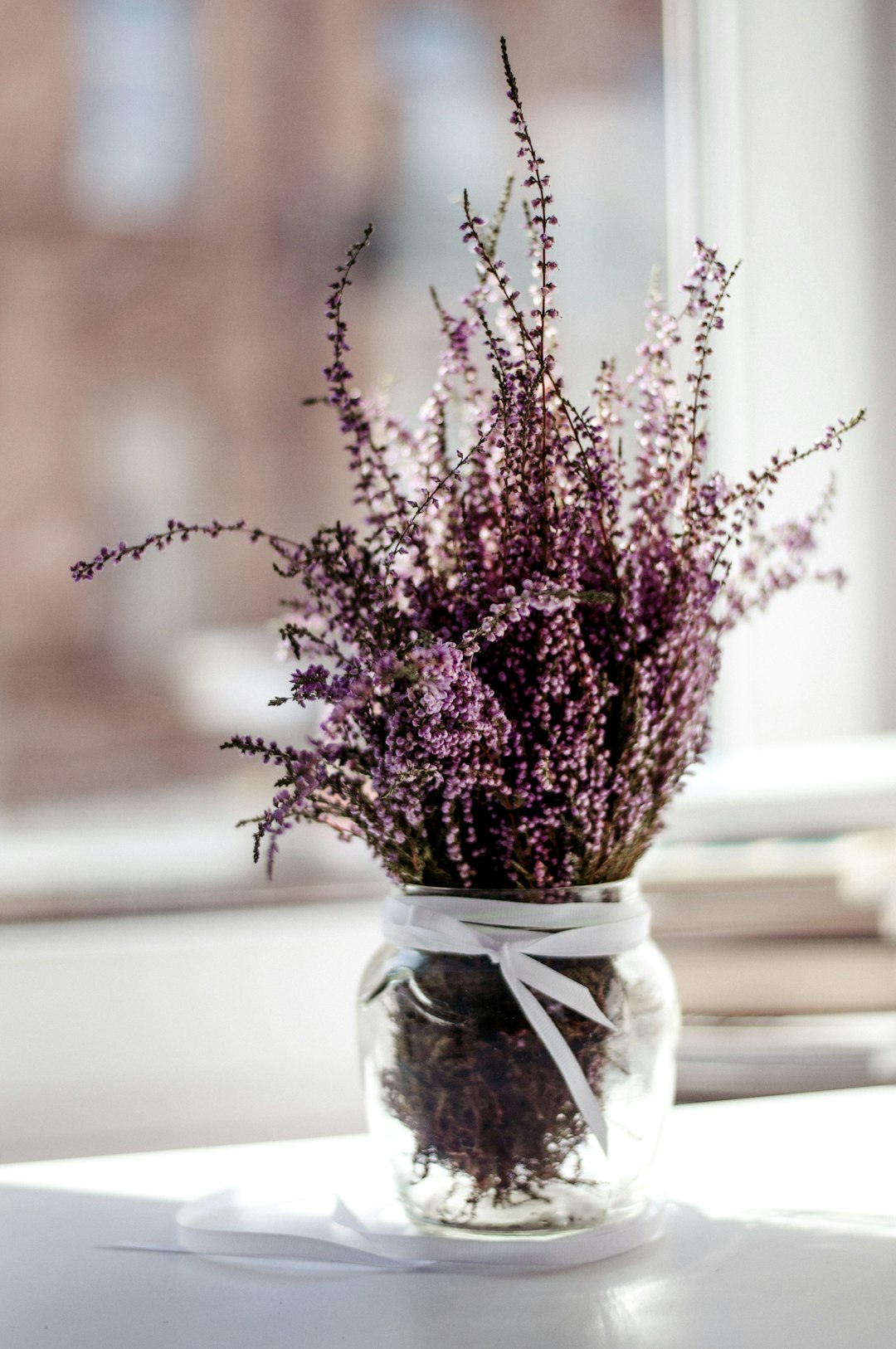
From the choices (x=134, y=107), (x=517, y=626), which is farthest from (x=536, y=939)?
(x=134, y=107)

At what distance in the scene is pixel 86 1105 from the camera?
1.01 m

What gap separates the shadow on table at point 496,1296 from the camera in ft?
2.04

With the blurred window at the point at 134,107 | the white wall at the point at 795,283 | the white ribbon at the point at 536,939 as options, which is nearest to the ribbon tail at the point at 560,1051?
the white ribbon at the point at 536,939

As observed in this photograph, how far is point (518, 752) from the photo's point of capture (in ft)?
2.26

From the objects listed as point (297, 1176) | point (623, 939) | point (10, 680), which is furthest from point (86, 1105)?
point (623, 939)

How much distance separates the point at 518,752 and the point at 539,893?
8cm

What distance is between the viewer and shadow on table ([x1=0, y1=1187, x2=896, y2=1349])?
622 mm

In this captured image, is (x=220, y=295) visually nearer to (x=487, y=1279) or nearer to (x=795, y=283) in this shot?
(x=795, y=283)

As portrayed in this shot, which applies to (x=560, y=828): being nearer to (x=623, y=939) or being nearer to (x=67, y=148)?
(x=623, y=939)

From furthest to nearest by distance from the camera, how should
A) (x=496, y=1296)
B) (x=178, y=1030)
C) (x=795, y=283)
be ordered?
1. (x=795, y=283)
2. (x=178, y=1030)
3. (x=496, y=1296)

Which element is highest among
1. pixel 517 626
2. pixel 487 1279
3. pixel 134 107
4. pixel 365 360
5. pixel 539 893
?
pixel 134 107

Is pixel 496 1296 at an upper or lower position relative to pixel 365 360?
lower

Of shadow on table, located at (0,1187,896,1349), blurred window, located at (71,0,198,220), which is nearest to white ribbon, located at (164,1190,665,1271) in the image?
shadow on table, located at (0,1187,896,1349)

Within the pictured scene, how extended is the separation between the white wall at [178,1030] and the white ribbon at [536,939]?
14.9 inches
